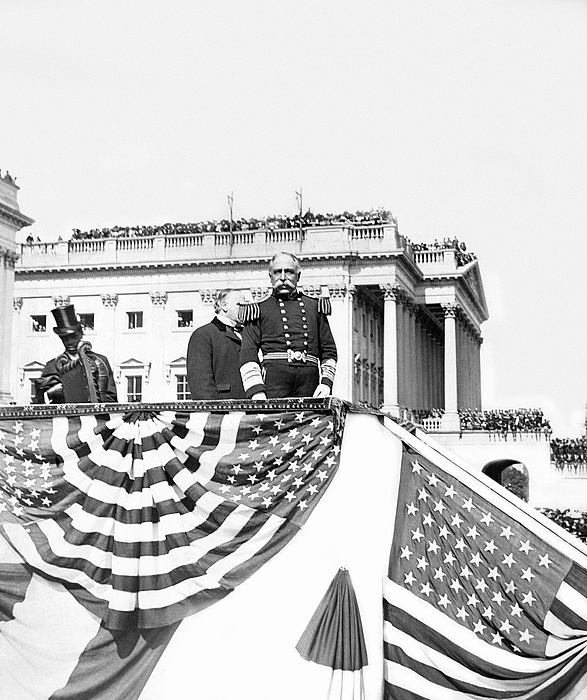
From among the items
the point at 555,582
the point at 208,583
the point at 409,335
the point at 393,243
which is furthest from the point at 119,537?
the point at 409,335

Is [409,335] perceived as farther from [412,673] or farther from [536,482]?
[412,673]

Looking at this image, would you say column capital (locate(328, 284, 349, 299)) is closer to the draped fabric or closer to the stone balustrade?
the stone balustrade

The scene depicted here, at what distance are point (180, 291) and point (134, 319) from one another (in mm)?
3022

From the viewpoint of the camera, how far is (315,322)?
632 centimetres

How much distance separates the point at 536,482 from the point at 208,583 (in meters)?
37.2

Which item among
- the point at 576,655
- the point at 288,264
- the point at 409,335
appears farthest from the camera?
the point at 409,335

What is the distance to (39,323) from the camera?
5312cm

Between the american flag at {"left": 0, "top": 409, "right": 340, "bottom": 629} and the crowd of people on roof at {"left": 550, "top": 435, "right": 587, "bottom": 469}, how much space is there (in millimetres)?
37187

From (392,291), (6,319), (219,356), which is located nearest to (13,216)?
(6,319)

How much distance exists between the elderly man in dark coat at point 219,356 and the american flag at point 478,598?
236 centimetres

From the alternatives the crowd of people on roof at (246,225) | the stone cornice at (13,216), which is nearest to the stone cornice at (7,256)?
the stone cornice at (13,216)

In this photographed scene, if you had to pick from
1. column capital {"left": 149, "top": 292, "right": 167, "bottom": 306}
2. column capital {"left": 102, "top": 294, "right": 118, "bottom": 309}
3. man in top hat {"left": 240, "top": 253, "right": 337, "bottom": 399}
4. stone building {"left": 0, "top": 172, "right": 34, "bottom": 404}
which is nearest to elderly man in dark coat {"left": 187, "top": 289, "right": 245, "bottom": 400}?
man in top hat {"left": 240, "top": 253, "right": 337, "bottom": 399}

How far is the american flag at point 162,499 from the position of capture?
5523 millimetres

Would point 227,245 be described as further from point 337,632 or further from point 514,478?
point 337,632
